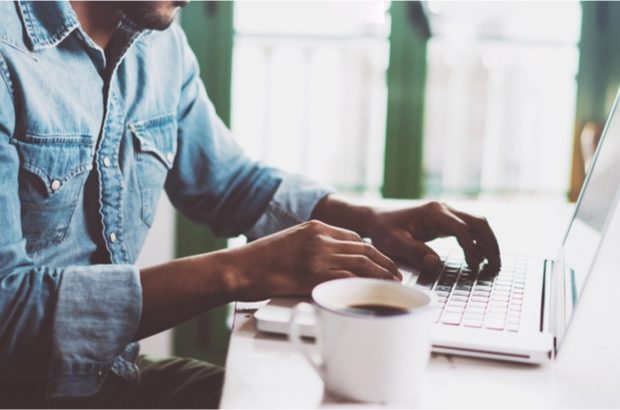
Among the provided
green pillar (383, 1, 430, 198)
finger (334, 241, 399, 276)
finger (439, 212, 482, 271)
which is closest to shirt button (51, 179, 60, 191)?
finger (334, 241, 399, 276)

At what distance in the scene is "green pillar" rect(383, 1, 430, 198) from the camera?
2.08 meters

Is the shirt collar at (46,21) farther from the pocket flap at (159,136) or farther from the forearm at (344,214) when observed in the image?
the forearm at (344,214)

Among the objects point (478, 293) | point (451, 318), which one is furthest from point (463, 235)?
point (451, 318)

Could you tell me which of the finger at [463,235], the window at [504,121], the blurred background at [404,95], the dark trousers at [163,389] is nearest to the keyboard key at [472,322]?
the finger at [463,235]

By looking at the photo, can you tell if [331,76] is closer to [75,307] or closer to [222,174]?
[222,174]

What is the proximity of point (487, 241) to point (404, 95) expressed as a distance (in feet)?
4.08

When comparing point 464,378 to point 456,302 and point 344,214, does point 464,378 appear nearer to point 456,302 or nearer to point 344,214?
point 456,302

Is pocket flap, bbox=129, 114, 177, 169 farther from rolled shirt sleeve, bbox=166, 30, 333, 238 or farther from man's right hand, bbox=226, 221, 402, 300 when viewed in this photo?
man's right hand, bbox=226, 221, 402, 300

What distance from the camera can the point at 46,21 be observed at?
0.89m

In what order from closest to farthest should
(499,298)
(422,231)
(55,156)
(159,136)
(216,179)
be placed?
(499,298), (55,156), (422,231), (159,136), (216,179)

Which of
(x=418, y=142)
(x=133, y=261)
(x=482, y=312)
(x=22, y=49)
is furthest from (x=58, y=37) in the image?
(x=418, y=142)

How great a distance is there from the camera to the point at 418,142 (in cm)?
215

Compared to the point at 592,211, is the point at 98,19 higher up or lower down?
higher up

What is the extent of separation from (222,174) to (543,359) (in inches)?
28.9
